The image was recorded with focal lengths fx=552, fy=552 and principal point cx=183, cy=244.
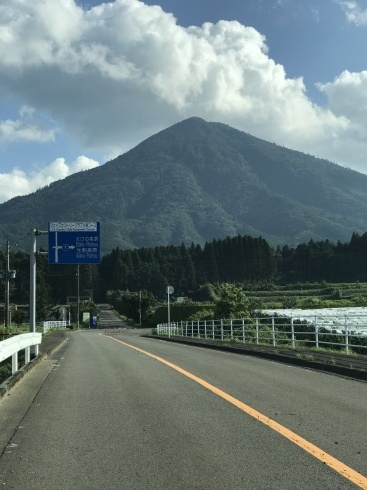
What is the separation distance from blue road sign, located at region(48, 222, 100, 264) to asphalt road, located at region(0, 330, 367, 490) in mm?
12026

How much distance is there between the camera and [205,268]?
500ft

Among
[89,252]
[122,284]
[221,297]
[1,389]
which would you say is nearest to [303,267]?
[122,284]

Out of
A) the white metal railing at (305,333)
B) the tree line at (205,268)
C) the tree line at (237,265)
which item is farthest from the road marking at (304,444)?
the tree line at (237,265)

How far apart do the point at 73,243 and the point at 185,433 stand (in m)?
17.6

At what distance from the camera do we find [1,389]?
30.5ft

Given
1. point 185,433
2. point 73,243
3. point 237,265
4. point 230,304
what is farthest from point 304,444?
point 237,265

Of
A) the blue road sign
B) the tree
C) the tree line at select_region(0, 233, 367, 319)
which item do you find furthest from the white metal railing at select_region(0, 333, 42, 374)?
the tree line at select_region(0, 233, 367, 319)

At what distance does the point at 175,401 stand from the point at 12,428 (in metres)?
2.61

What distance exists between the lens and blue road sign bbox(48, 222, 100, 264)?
22.9 m

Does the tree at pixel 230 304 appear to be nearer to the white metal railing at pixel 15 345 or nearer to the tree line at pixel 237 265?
the white metal railing at pixel 15 345

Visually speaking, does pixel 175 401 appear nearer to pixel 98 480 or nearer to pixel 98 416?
pixel 98 416

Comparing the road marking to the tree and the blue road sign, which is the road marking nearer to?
the blue road sign

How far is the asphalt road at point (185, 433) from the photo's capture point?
4.73 meters

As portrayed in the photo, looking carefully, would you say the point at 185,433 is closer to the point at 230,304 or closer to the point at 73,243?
the point at 73,243
